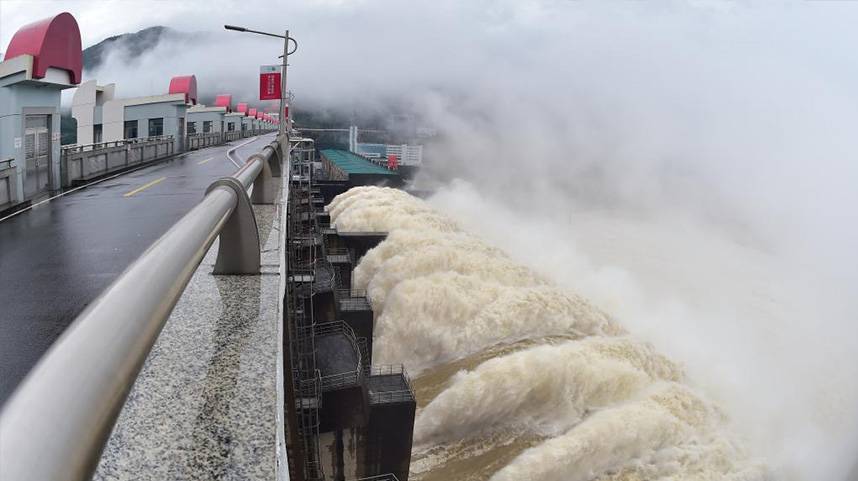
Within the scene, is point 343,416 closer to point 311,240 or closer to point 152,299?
point 311,240

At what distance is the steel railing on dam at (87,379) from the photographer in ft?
3.64

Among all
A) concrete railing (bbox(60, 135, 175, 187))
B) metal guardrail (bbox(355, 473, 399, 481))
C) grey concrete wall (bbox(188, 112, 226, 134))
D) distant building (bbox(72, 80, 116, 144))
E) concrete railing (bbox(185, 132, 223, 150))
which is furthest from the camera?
grey concrete wall (bbox(188, 112, 226, 134))

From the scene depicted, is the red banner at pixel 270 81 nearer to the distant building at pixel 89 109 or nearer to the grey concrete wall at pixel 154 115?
the grey concrete wall at pixel 154 115

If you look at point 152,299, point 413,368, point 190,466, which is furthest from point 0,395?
point 413,368

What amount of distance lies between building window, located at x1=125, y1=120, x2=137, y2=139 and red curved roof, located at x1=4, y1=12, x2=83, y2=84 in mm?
16619

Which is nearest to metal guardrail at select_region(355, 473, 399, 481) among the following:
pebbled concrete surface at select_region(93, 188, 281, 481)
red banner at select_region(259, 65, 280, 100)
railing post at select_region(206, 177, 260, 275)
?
railing post at select_region(206, 177, 260, 275)

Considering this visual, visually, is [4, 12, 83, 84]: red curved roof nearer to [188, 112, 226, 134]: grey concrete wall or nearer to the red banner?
the red banner

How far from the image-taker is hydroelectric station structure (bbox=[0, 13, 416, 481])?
4.56 ft

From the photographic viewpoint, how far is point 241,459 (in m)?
2.58

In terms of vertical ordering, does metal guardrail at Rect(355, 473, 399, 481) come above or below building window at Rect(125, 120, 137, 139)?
below

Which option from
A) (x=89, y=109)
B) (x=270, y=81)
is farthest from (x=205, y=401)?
(x=89, y=109)

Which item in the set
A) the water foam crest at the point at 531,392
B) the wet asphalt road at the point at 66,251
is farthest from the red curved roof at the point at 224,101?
the water foam crest at the point at 531,392

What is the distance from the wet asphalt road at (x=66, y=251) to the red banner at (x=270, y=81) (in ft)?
32.3

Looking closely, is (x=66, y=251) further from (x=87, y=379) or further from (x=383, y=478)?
(x=87, y=379)
